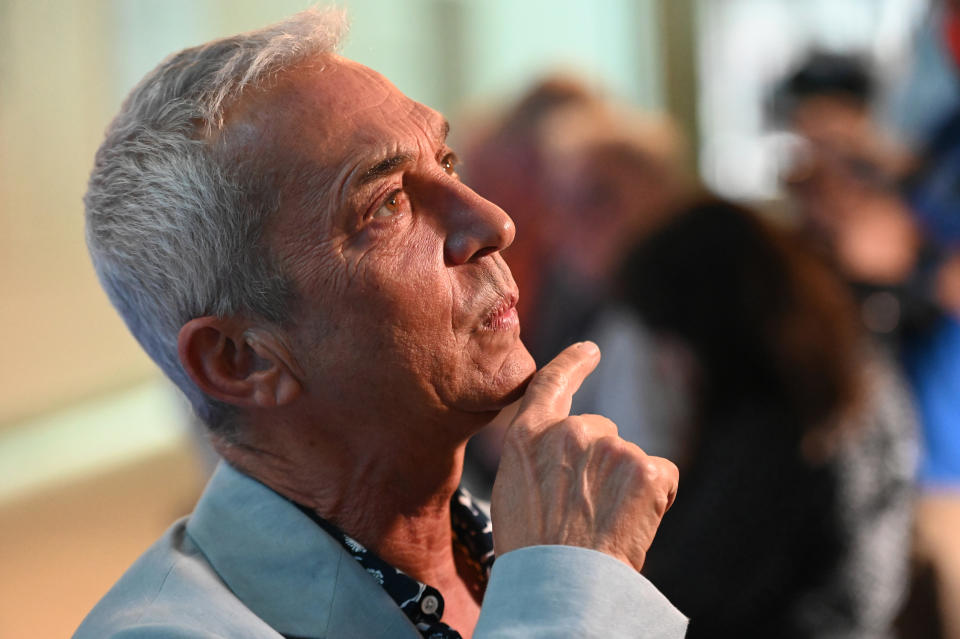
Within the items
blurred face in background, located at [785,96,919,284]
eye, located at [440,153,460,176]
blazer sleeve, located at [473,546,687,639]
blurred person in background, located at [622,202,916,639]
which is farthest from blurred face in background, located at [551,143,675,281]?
blazer sleeve, located at [473,546,687,639]

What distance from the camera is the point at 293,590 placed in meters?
1.05

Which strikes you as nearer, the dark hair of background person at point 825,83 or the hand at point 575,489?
the hand at point 575,489

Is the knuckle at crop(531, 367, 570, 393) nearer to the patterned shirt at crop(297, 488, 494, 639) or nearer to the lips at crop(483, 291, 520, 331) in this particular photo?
the lips at crop(483, 291, 520, 331)

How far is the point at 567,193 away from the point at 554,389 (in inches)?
83.2

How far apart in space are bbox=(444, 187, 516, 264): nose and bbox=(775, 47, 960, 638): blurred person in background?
1816mm

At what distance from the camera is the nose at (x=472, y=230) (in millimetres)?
1045

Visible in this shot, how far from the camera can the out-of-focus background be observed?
234cm

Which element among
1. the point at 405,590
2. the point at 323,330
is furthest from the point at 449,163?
the point at 405,590

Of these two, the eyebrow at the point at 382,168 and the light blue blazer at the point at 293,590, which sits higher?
the eyebrow at the point at 382,168

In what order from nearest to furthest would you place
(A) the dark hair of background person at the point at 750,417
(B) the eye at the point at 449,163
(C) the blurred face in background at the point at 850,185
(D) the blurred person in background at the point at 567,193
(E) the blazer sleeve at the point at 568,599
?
(E) the blazer sleeve at the point at 568,599 → (B) the eye at the point at 449,163 → (A) the dark hair of background person at the point at 750,417 → (D) the blurred person in background at the point at 567,193 → (C) the blurred face in background at the point at 850,185

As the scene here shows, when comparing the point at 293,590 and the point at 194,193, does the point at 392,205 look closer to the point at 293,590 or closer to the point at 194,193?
the point at 194,193

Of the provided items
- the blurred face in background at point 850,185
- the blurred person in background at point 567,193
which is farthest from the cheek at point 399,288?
the blurred face in background at point 850,185

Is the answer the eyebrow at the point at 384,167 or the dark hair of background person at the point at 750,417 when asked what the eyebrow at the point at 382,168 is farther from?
the dark hair of background person at the point at 750,417

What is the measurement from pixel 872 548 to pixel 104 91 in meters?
2.53
